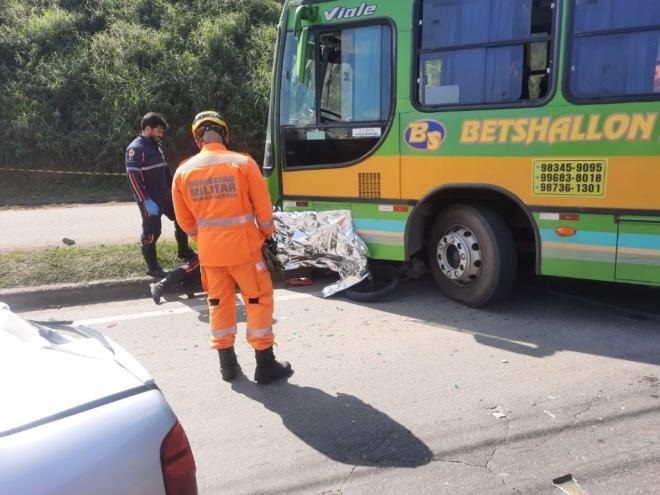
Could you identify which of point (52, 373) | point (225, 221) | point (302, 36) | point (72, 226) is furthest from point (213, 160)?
point (72, 226)

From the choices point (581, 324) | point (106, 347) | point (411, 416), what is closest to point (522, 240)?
point (581, 324)

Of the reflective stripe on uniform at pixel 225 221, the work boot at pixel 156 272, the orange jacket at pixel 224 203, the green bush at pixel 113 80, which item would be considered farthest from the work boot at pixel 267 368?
the green bush at pixel 113 80

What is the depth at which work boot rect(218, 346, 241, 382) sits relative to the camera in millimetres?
3984

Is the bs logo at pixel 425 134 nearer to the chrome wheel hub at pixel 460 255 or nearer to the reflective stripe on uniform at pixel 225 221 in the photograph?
the chrome wheel hub at pixel 460 255

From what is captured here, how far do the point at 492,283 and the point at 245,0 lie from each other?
1510 centimetres

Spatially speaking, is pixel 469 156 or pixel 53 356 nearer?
pixel 53 356

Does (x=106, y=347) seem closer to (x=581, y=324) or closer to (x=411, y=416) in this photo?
(x=411, y=416)

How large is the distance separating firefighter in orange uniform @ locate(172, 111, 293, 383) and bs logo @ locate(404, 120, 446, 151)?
208cm

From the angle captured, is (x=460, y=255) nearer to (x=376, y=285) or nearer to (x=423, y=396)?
(x=376, y=285)

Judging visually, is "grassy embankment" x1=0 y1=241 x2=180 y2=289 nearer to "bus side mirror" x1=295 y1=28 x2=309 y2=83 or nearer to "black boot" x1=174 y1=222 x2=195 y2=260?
"black boot" x1=174 y1=222 x2=195 y2=260

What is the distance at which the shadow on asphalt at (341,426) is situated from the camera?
3.09 meters

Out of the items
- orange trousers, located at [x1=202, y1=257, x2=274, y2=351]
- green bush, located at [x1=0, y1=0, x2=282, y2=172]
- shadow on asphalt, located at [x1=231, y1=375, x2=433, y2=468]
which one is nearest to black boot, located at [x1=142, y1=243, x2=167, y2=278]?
orange trousers, located at [x1=202, y1=257, x2=274, y2=351]

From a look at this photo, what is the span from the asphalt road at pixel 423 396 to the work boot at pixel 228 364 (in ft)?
0.24

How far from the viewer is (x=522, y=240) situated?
18.1 feet
